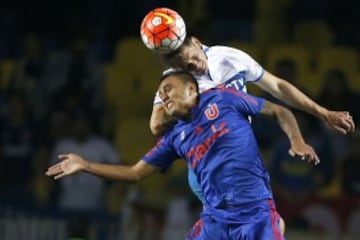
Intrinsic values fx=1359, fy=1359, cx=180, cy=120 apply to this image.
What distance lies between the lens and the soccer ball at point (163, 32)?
7.35 meters

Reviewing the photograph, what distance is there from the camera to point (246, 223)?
7.36 m

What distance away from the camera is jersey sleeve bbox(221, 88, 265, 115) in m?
7.34

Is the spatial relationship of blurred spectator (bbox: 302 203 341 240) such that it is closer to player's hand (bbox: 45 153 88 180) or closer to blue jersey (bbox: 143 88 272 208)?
blue jersey (bbox: 143 88 272 208)

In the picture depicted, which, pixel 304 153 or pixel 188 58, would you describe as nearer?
pixel 304 153

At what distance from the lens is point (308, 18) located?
13.8 m

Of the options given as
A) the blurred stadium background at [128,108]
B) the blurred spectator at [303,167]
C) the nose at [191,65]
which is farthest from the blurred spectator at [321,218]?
the nose at [191,65]

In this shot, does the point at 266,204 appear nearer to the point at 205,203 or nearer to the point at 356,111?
the point at 205,203

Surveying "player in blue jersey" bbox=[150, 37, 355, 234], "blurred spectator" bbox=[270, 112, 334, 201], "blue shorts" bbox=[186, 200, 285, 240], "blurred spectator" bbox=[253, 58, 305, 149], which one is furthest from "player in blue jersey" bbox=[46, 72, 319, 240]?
"blurred spectator" bbox=[253, 58, 305, 149]

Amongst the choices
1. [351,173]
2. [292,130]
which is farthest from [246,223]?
[351,173]

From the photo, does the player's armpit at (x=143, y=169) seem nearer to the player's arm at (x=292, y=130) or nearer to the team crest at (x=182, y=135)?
the team crest at (x=182, y=135)

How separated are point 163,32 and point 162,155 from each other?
699 millimetres

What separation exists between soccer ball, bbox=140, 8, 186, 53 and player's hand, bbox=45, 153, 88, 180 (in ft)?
2.47

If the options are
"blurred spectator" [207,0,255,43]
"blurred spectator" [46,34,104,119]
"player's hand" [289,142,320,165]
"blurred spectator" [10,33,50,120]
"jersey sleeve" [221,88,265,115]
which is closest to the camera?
"player's hand" [289,142,320,165]

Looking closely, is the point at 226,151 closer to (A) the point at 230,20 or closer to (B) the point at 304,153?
(B) the point at 304,153
